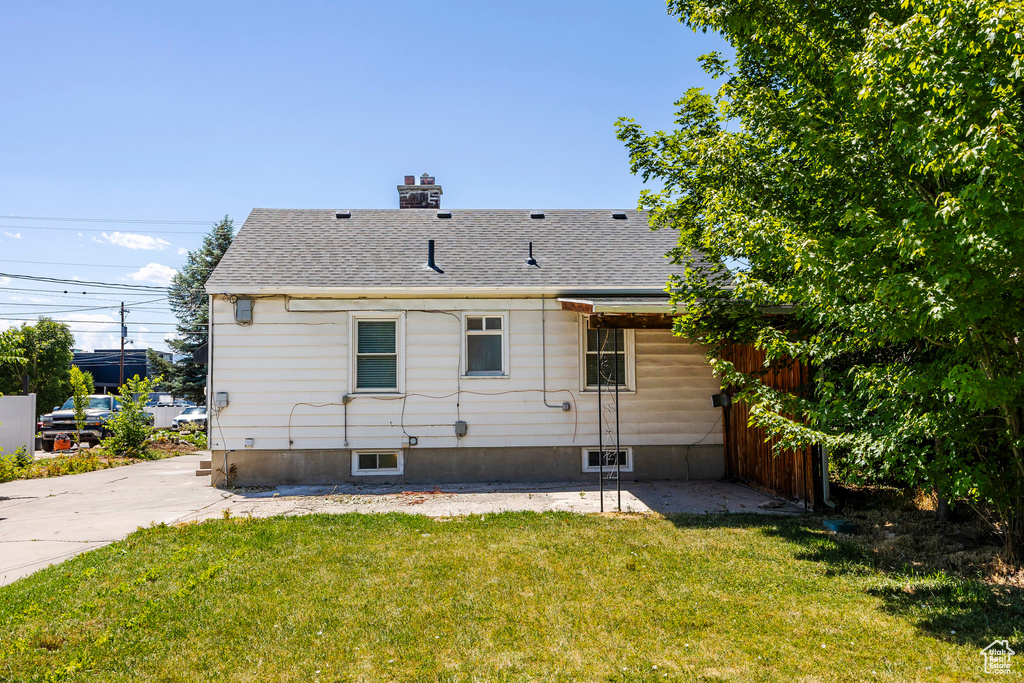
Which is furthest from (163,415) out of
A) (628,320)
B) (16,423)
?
(628,320)

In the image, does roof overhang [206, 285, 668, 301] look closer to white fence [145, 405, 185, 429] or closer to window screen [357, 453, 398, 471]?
window screen [357, 453, 398, 471]

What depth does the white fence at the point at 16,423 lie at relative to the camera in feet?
47.1

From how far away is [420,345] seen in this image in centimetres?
1066

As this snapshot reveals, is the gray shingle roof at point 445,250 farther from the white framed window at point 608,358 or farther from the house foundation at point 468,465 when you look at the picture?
the house foundation at point 468,465

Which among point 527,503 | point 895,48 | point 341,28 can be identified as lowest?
point 527,503

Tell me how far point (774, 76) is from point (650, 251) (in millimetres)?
4944

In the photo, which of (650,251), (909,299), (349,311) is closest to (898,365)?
(909,299)

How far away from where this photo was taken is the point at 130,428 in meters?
15.6

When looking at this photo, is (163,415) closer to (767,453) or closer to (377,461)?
(377,461)

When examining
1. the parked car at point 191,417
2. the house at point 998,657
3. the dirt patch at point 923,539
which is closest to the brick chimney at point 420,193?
the dirt patch at point 923,539

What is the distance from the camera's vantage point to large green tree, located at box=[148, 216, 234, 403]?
26.5m

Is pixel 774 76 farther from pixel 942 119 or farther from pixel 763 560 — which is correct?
pixel 763 560

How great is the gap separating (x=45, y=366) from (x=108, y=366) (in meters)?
28.6

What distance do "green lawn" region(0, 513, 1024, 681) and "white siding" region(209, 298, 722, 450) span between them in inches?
153
